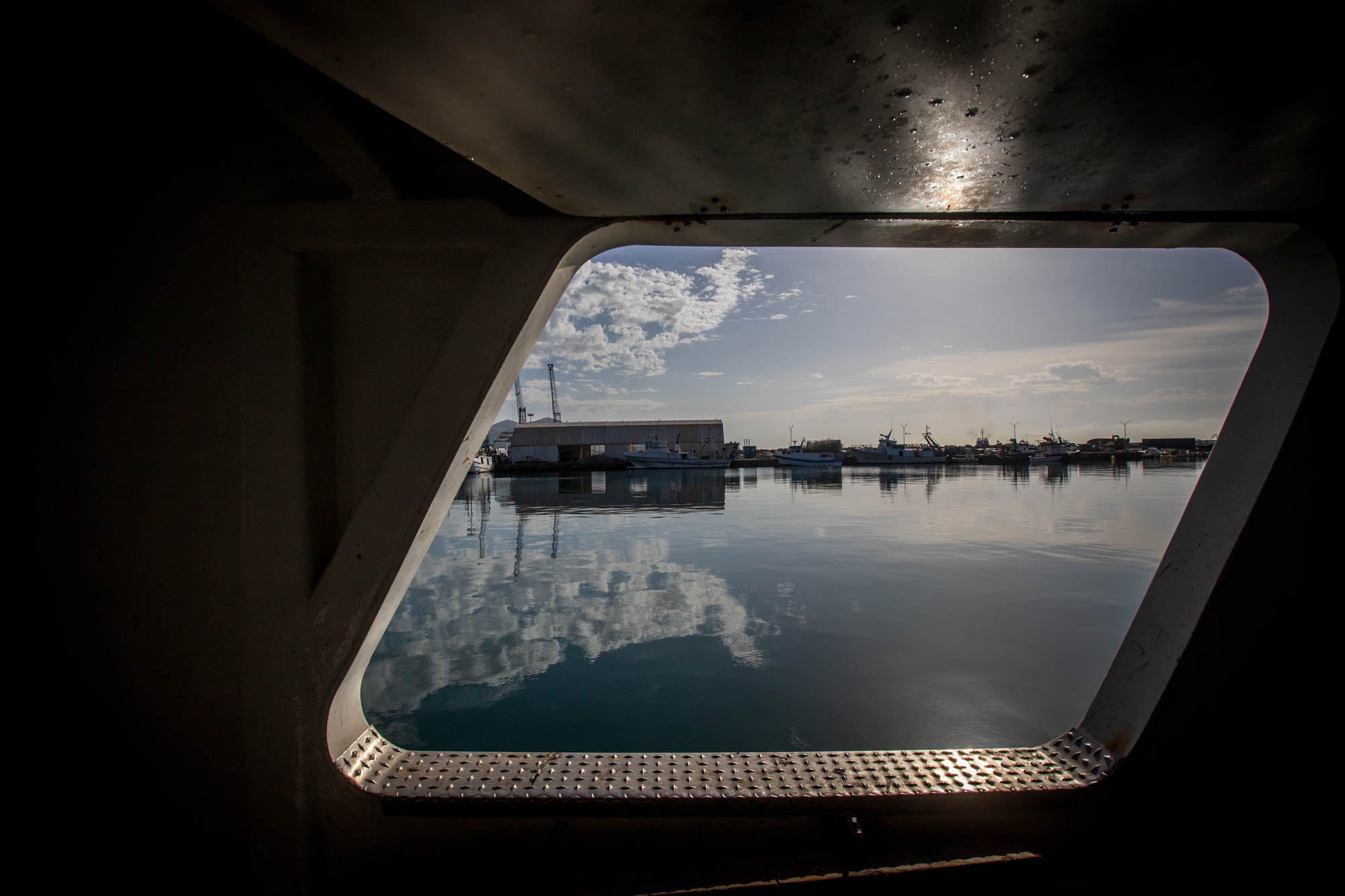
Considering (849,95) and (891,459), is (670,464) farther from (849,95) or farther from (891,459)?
(849,95)

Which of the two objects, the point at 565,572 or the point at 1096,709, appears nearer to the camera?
the point at 1096,709

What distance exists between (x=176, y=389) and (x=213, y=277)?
433 millimetres

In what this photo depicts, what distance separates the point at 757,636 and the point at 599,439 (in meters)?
48.0

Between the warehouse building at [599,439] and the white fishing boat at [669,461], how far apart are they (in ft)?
12.6

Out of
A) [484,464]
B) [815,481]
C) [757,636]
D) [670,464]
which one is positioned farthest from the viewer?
[484,464]

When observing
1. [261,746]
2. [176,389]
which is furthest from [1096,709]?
[176,389]

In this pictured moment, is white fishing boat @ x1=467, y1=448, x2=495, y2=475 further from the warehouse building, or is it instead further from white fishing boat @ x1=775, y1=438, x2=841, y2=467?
white fishing boat @ x1=775, y1=438, x2=841, y2=467

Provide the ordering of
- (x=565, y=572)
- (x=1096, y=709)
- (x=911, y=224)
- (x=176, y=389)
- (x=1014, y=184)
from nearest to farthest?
(x=1014, y=184), (x=176, y=389), (x=911, y=224), (x=1096, y=709), (x=565, y=572)

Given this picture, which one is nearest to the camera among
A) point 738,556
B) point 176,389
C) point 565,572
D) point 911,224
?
point 176,389

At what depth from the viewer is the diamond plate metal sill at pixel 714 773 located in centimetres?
182

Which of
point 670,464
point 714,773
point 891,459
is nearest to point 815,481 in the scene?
point 670,464

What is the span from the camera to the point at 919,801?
1.84 meters

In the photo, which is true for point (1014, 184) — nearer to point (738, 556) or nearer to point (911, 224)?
point (911, 224)

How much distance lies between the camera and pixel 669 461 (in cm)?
4509
